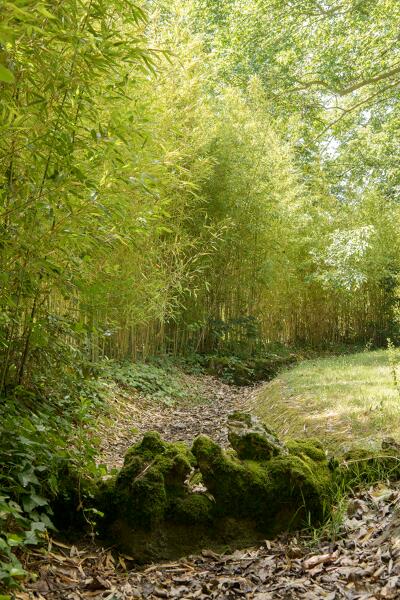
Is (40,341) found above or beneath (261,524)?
above

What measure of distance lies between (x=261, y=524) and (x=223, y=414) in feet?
11.3

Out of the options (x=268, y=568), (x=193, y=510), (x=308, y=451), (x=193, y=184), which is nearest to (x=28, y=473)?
(x=193, y=510)

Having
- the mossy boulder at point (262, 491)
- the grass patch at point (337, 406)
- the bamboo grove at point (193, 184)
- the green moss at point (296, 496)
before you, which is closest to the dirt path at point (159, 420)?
the grass patch at point (337, 406)

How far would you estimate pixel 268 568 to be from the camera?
86.1 inches

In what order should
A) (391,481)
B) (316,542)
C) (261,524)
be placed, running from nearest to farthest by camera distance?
(316,542)
(261,524)
(391,481)

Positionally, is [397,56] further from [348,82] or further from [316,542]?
[316,542]

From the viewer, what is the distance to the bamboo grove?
224 cm

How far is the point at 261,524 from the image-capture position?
8.27ft

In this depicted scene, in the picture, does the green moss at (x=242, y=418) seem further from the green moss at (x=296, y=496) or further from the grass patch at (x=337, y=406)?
the grass patch at (x=337, y=406)

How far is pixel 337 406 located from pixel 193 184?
214 cm

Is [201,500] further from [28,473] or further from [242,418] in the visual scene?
[28,473]

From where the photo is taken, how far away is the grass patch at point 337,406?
367cm

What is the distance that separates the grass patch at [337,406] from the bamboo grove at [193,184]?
1540mm

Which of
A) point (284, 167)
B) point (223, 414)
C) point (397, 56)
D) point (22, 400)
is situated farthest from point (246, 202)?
point (22, 400)
